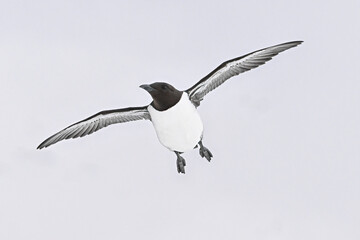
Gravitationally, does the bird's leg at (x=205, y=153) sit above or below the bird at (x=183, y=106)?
below

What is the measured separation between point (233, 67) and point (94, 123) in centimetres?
496

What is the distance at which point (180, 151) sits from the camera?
69.6 feet

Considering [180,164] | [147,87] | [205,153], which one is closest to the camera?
[147,87]

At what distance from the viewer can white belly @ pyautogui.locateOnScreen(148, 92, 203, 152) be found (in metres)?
19.8

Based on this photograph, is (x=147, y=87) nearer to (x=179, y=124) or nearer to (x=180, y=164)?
(x=179, y=124)

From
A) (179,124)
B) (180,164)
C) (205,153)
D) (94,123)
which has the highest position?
(94,123)

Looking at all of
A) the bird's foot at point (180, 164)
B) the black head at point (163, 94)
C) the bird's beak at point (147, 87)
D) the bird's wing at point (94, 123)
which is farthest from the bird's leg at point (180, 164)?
the bird's beak at point (147, 87)

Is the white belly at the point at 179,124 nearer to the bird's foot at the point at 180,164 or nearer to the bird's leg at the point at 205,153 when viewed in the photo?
the bird's leg at the point at 205,153

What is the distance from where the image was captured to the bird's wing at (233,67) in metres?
20.0

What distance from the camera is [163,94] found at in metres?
19.5

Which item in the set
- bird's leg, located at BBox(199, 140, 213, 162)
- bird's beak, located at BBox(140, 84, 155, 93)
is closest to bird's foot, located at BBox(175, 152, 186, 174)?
bird's leg, located at BBox(199, 140, 213, 162)

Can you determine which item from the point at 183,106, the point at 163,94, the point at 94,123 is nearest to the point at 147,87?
the point at 163,94

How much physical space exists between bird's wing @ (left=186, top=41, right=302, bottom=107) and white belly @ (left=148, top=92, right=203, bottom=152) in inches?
21.7

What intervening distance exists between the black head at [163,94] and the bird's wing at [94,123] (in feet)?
5.60
